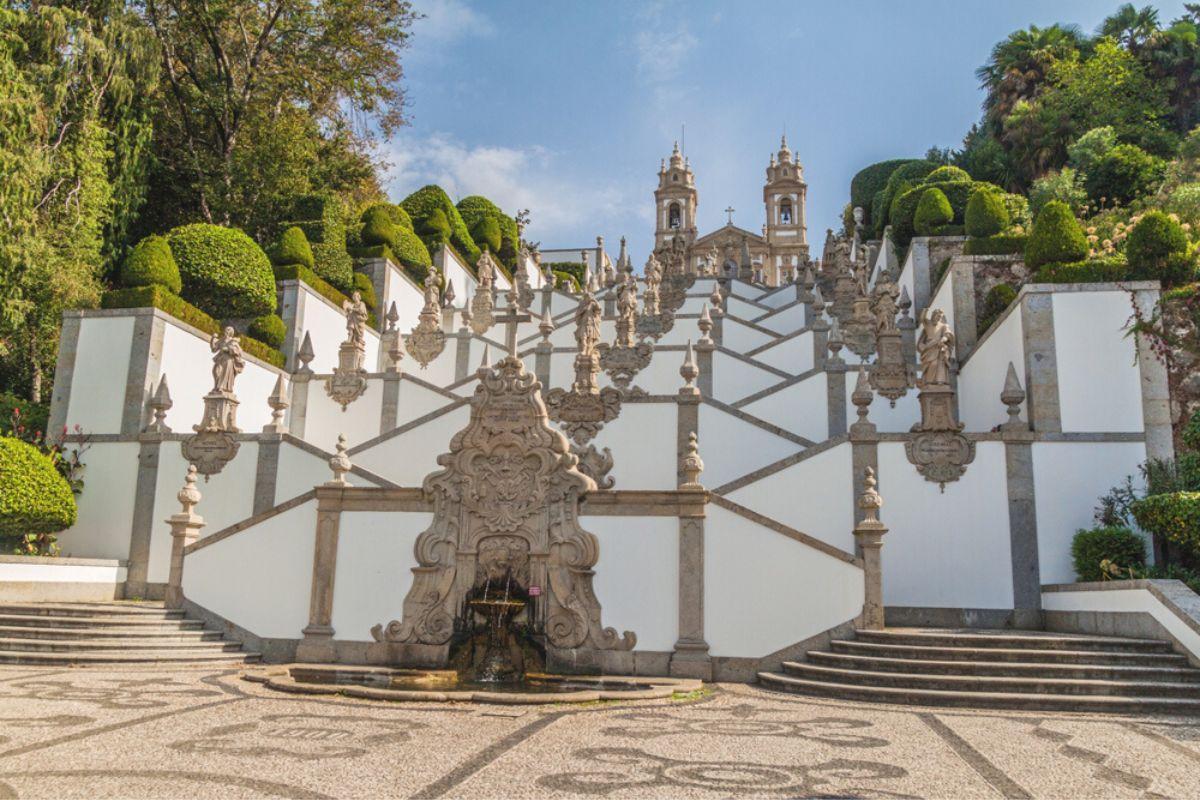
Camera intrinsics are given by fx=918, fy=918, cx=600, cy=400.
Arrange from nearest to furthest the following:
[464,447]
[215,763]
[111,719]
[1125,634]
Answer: [215,763] → [111,719] → [1125,634] → [464,447]

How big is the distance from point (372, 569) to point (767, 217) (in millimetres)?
57585

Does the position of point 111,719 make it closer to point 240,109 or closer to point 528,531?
point 528,531

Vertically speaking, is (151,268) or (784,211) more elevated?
(784,211)

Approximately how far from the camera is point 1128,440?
1398 cm

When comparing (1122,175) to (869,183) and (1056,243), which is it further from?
(869,183)

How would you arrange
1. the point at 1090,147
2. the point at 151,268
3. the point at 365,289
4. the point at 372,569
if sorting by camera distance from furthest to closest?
the point at 365,289, the point at 1090,147, the point at 151,268, the point at 372,569

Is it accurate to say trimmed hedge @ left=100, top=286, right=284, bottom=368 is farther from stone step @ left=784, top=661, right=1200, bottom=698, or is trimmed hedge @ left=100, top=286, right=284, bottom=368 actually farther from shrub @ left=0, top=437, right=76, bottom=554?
stone step @ left=784, top=661, right=1200, bottom=698

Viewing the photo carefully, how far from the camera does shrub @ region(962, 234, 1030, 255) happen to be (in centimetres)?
1917

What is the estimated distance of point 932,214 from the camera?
2352 cm

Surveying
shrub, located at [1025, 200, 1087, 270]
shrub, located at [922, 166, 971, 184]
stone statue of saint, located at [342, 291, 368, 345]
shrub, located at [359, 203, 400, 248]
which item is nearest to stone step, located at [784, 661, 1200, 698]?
shrub, located at [1025, 200, 1087, 270]

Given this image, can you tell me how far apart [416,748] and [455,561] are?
482 cm

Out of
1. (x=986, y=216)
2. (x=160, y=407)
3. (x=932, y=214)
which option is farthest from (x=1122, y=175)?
(x=160, y=407)

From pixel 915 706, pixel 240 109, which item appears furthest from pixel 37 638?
pixel 240 109

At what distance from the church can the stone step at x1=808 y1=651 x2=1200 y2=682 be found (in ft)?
175
